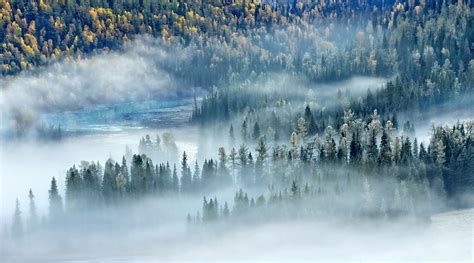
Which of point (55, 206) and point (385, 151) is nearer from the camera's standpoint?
point (55, 206)

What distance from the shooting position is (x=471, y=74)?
162 meters

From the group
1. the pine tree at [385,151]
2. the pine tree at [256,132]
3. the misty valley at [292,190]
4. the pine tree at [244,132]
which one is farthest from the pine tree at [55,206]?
the pine tree at [385,151]

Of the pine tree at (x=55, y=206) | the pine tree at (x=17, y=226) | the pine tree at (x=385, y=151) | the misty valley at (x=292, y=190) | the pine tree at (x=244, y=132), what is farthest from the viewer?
the pine tree at (x=244, y=132)

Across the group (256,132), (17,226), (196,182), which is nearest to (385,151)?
(196,182)

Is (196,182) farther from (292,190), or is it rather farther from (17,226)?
(17,226)

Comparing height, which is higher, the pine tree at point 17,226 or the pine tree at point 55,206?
the pine tree at point 55,206

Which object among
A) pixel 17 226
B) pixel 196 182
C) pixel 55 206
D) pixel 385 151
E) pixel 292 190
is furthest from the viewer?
pixel 196 182

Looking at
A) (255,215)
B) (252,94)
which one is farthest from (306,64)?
(255,215)

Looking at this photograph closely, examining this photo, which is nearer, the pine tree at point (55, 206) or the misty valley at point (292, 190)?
the misty valley at point (292, 190)

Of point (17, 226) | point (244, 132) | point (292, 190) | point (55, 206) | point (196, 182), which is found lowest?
point (17, 226)

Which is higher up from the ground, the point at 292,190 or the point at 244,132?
the point at 292,190

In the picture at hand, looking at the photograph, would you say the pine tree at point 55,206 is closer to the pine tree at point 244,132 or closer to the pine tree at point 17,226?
the pine tree at point 17,226

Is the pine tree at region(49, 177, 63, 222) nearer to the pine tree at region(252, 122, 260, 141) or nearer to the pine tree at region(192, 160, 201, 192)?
the pine tree at region(192, 160, 201, 192)

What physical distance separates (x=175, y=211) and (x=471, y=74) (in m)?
61.5
